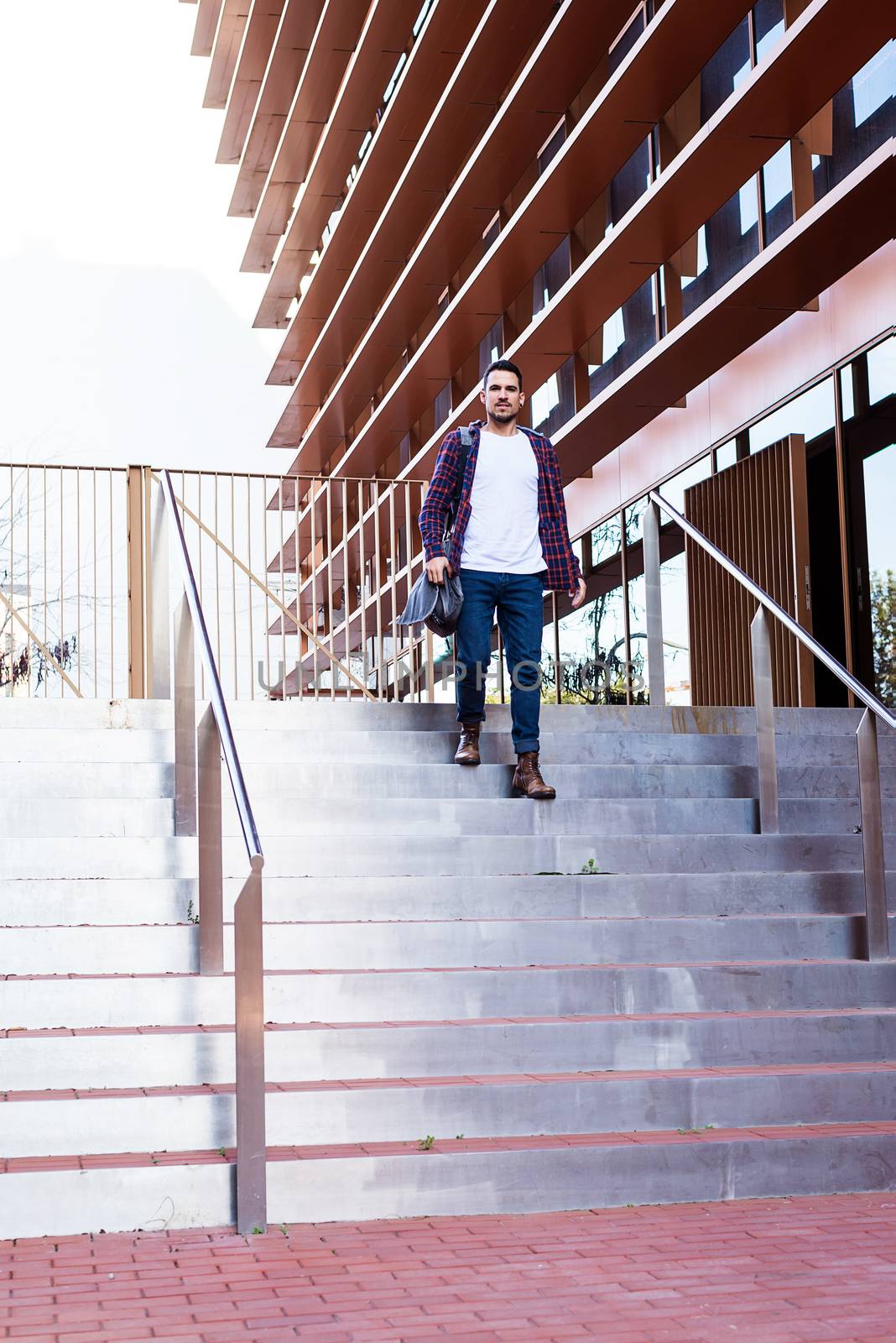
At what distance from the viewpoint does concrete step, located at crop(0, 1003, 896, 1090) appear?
4566 mm

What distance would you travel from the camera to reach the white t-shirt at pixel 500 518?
6.99 meters

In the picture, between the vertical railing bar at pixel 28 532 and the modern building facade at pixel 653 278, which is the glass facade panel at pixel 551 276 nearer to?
the modern building facade at pixel 653 278

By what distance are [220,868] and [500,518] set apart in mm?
2592

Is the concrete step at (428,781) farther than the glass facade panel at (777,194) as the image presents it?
No

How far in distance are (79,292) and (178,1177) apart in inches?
2024

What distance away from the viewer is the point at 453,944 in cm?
546

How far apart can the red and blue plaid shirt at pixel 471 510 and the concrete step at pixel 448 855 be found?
121 centimetres

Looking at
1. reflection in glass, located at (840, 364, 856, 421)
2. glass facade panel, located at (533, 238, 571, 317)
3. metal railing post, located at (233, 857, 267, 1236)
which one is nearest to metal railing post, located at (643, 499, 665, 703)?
reflection in glass, located at (840, 364, 856, 421)

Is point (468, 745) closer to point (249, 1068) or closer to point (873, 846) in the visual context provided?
point (873, 846)

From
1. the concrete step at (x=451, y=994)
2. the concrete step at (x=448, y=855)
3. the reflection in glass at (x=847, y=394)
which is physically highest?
the reflection in glass at (x=847, y=394)

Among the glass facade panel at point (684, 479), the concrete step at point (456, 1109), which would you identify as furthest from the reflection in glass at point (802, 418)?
the concrete step at point (456, 1109)

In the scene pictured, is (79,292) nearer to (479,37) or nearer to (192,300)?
(192,300)

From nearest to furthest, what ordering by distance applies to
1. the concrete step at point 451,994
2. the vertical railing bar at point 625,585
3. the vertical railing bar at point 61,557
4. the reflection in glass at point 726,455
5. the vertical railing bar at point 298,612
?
1. the concrete step at point 451,994
2. the vertical railing bar at point 61,557
3. the vertical railing bar at point 298,612
4. the reflection in glass at point 726,455
5. the vertical railing bar at point 625,585

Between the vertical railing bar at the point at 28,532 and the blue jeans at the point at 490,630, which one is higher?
the vertical railing bar at the point at 28,532
